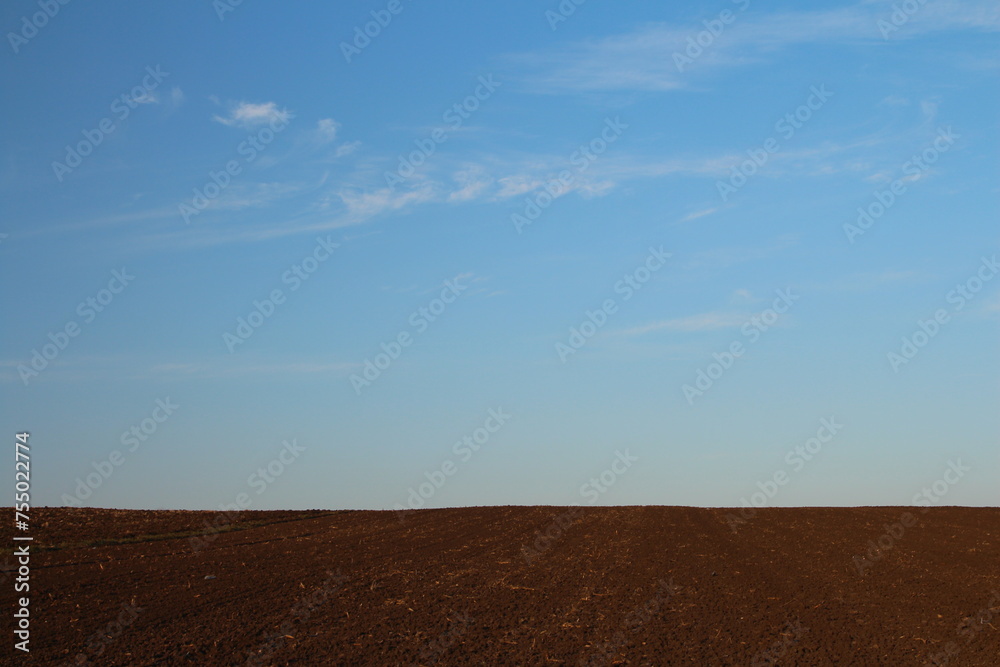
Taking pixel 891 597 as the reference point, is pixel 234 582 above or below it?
above

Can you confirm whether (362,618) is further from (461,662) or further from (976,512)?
(976,512)

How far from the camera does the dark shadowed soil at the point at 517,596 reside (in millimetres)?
14914

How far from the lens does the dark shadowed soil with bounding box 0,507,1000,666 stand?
48.9 ft

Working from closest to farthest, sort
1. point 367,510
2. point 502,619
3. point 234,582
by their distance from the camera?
1. point 502,619
2. point 234,582
3. point 367,510

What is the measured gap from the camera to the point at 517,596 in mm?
18734

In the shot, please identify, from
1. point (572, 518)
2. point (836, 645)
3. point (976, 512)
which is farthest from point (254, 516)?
point (976, 512)

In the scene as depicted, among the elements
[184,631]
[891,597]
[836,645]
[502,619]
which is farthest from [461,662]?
[891,597]

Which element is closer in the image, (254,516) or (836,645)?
(836,645)

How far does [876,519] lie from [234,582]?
26.1 m

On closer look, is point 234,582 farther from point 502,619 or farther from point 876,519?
point 876,519

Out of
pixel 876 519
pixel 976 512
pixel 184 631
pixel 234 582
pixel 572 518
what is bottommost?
pixel 976 512

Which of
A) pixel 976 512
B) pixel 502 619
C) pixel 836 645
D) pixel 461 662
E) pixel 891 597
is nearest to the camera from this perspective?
pixel 461 662

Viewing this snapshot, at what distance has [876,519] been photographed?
34156 mm

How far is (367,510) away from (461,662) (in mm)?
28711
